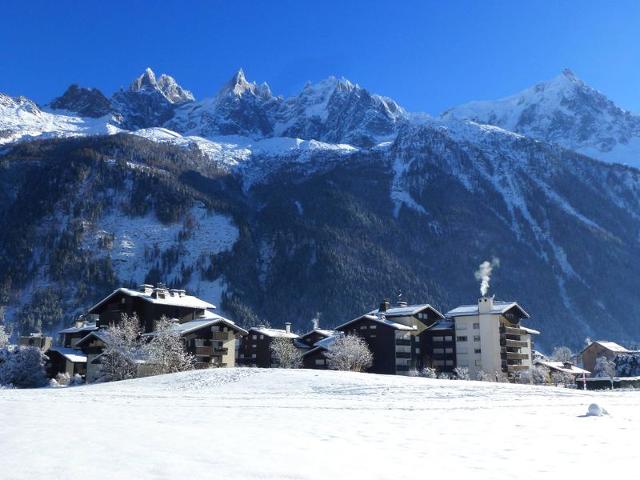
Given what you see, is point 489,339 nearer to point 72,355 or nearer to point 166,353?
point 166,353

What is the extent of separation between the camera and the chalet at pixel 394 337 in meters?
118

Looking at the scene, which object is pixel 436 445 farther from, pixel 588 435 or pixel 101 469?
pixel 101 469

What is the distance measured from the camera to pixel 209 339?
3969 inches

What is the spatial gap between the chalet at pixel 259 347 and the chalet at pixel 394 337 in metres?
16.3

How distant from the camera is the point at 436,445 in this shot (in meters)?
19.0

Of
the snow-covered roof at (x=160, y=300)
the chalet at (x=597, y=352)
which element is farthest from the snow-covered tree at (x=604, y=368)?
the snow-covered roof at (x=160, y=300)

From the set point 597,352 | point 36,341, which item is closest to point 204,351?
point 36,341

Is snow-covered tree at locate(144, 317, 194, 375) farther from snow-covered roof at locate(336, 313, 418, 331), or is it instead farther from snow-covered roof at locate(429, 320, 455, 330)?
snow-covered roof at locate(429, 320, 455, 330)

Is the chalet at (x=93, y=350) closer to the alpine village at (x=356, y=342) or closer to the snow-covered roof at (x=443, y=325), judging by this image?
the alpine village at (x=356, y=342)

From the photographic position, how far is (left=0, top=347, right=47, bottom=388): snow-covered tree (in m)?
85.6

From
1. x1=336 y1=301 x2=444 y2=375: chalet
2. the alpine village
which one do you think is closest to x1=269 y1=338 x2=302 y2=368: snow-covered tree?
the alpine village

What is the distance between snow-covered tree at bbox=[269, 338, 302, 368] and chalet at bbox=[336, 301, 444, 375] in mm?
10720

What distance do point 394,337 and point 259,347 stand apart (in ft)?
110

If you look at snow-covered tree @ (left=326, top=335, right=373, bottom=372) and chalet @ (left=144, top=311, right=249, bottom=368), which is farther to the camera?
snow-covered tree @ (left=326, top=335, right=373, bottom=372)
